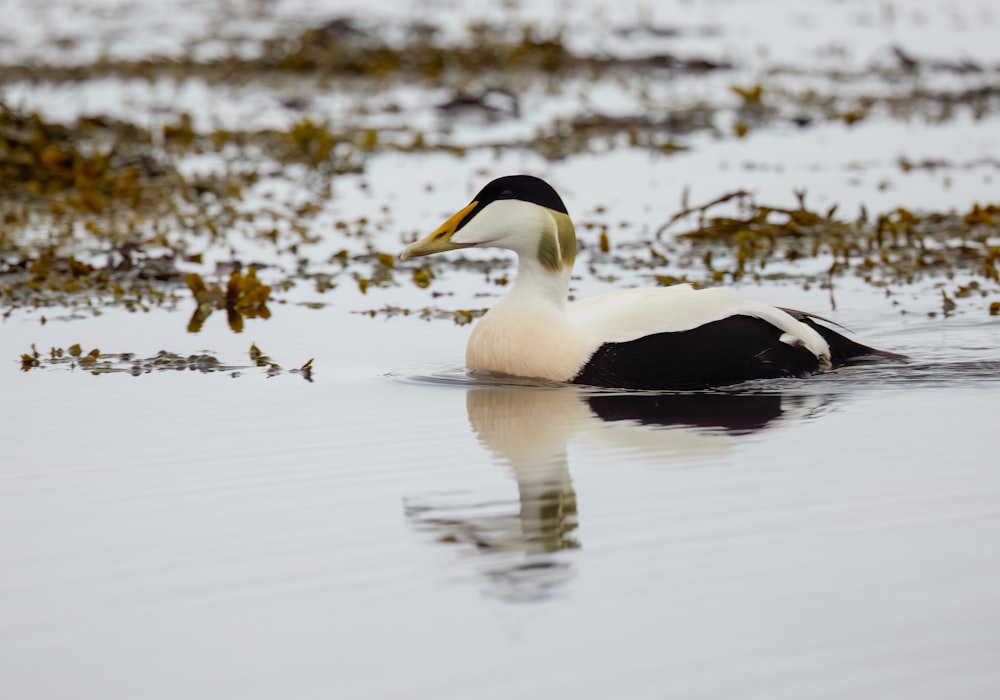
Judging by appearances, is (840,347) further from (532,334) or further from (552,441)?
(552,441)

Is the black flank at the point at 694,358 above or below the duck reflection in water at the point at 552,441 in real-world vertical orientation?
above

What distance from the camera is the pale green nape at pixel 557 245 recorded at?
761 centimetres

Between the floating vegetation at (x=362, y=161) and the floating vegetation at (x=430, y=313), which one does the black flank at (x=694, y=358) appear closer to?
the floating vegetation at (x=430, y=313)

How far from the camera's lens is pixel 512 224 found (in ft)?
25.0

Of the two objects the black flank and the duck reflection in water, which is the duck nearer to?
the black flank

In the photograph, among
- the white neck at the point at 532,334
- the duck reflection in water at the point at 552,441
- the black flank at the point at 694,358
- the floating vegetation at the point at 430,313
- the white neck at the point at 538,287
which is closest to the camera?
the duck reflection in water at the point at 552,441

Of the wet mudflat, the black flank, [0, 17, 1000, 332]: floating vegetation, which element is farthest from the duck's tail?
[0, 17, 1000, 332]: floating vegetation

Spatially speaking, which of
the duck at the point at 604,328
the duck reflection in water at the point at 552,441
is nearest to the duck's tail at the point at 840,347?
the duck at the point at 604,328

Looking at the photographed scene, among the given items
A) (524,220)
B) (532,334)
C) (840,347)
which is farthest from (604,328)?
(840,347)

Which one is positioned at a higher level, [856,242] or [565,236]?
[856,242]

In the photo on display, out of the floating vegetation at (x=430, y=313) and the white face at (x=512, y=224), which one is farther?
the floating vegetation at (x=430, y=313)

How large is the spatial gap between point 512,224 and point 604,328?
68cm

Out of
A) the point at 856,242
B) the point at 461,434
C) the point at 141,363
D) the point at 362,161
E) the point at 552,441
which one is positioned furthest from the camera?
the point at 362,161

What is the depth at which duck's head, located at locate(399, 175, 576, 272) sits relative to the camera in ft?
24.9
